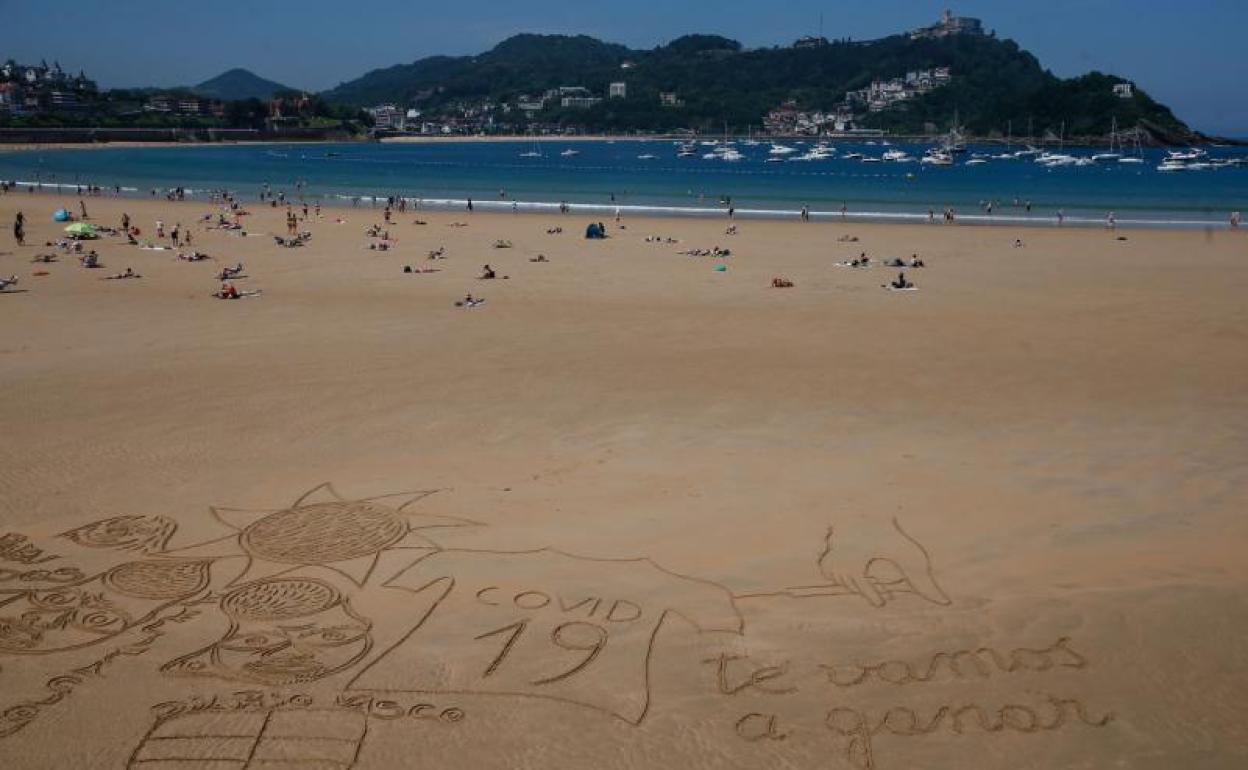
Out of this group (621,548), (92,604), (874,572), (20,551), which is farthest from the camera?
(621,548)

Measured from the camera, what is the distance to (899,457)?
35.9 ft

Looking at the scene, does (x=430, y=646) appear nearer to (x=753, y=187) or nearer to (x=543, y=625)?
(x=543, y=625)

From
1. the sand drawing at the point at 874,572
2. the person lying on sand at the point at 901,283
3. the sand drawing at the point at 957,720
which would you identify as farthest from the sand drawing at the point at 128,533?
the person lying on sand at the point at 901,283

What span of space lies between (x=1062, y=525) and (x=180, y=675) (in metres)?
7.81

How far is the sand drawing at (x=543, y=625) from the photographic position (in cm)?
641

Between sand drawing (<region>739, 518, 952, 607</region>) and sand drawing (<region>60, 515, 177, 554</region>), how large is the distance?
5.41m

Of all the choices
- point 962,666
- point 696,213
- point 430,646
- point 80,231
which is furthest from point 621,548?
point 696,213

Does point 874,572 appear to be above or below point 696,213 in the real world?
below

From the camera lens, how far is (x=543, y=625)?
7.14m

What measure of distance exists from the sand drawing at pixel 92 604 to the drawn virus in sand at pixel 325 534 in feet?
1.28

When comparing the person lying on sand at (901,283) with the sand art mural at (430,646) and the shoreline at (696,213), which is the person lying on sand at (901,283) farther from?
the shoreline at (696,213)

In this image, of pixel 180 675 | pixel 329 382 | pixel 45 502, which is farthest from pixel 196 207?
pixel 180 675

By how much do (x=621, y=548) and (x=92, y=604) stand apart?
4345mm

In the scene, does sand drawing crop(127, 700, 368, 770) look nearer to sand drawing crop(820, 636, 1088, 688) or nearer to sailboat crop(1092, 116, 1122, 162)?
sand drawing crop(820, 636, 1088, 688)
